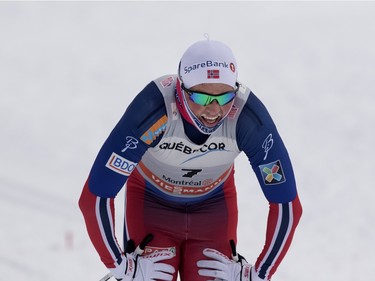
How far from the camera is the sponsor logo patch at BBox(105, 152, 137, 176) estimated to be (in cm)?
571

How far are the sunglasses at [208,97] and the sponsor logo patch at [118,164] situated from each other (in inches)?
26.1

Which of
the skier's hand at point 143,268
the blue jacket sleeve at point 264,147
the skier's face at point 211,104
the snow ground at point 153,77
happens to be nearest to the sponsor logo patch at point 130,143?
the skier's face at point 211,104

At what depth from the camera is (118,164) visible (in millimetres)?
5734

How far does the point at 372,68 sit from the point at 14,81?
586cm

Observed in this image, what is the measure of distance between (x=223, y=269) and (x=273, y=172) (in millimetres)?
902

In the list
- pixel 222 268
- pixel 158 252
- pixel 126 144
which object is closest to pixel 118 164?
pixel 126 144

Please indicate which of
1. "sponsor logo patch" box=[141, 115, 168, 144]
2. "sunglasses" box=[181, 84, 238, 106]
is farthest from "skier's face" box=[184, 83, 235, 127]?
"sponsor logo patch" box=[141, 115, 168, 144]

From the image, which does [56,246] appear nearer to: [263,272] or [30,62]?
[263,272]

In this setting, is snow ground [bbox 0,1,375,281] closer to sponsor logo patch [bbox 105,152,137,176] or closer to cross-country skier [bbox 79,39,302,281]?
cross-country skier [bbox 79,39,302,281]

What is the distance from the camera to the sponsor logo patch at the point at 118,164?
5.71 m

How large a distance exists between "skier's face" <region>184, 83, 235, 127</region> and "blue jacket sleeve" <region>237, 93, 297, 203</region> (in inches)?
10.3

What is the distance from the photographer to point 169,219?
646 centimetres

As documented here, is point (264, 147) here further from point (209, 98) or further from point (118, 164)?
point (118, 164)

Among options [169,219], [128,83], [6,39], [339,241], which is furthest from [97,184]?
[6,39]
